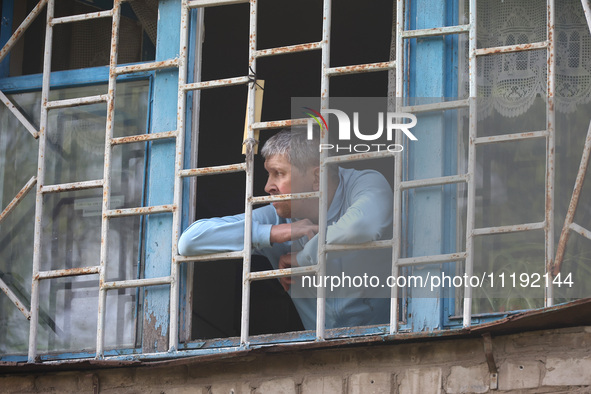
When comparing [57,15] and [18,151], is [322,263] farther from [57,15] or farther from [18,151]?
[57,15]

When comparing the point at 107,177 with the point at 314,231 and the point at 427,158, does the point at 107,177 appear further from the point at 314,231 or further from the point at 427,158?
the point at 427,158

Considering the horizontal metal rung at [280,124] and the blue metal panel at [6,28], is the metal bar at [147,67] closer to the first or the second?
the horizontal metal rung at [280,124]

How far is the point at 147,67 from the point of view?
20.4 feet

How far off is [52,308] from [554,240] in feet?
8.61

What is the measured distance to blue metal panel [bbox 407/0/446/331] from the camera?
5.49 meters

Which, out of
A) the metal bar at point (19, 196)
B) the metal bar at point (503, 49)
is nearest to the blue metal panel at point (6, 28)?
the metal bar at point (19, 196)

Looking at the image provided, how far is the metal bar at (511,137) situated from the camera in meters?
5.39

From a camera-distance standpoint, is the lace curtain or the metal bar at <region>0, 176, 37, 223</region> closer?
the lace curtain

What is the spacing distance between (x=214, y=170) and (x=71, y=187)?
0.81 m

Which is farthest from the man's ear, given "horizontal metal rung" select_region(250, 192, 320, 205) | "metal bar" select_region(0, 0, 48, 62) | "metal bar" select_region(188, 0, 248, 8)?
"metal bar" select_region(0, 0, 48, 62)

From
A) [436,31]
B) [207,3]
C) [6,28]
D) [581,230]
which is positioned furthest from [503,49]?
[6,28]

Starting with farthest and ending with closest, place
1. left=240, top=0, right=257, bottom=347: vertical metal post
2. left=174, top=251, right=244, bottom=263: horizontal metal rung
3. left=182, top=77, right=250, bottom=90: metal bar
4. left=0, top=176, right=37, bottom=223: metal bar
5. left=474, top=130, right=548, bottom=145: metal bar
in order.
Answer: left=0, top=176, right=37, bottom=223: metal bar → left=182, top=77, right=250, bottom=90: metal bar → left=174, top=251, right=244, bottom=263: horizontal metal rung → left=240, top=0, right=257, bottom=347: vertical metal post → left=474, top=130, right=548, bottom=145: metal bar

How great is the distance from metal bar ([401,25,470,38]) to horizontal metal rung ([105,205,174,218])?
1437 mm

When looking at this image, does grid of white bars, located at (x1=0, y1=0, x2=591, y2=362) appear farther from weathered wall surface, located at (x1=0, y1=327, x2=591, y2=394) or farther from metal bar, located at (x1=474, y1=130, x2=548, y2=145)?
weathered wall surface, located at (x1=0, y1=327, x2=591, y2=394)
